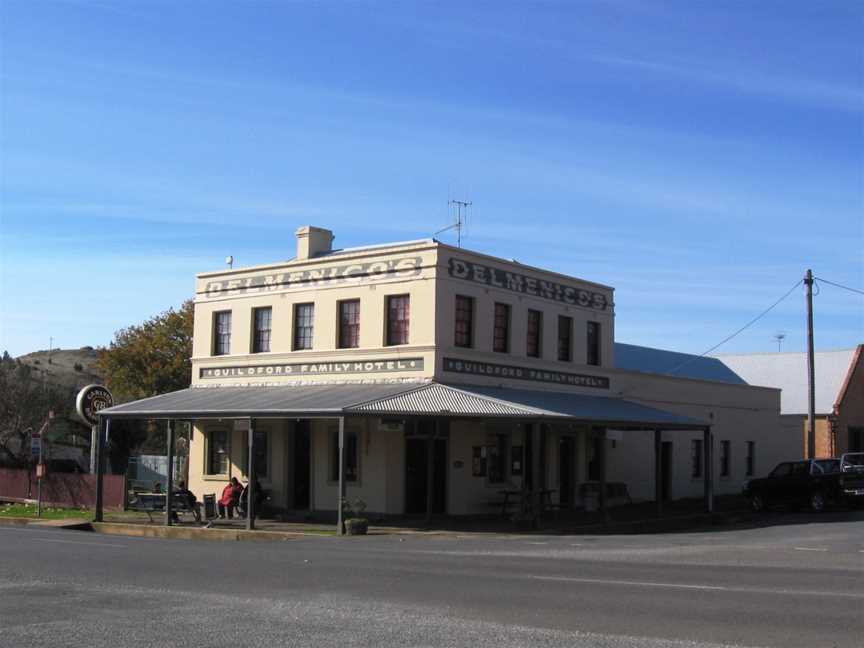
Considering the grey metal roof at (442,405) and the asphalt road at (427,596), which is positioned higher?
the grey metal roof at (442,405)

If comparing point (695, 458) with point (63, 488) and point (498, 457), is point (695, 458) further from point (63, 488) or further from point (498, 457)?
point (63, 488)

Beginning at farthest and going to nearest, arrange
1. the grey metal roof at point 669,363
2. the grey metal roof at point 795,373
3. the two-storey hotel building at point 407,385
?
the grey metal roof at point 795,373, the grey metal roof at point 669,363, the two-storey hotel building at point 407,385

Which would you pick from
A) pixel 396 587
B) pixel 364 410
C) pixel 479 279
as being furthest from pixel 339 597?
pixel 479 279

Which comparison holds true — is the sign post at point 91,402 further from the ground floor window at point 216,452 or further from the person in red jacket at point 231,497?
the person in red jacket at point 231,497

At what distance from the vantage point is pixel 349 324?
3012 cm

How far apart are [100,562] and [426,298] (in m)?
13.4

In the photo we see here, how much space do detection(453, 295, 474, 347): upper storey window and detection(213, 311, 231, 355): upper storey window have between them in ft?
26.1

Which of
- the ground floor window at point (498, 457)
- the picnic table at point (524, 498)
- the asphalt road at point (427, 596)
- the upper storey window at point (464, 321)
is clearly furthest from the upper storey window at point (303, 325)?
the asphalt road at point (427, 596)

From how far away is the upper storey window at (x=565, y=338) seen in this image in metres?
32.9

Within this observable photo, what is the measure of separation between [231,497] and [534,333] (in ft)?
32.3

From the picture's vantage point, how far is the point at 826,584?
46.2 feet

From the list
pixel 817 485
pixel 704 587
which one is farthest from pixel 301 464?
pixel 704 587

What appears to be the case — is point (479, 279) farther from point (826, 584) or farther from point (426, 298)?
point (826, 584)

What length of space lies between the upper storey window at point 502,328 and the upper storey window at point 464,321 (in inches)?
46.4
